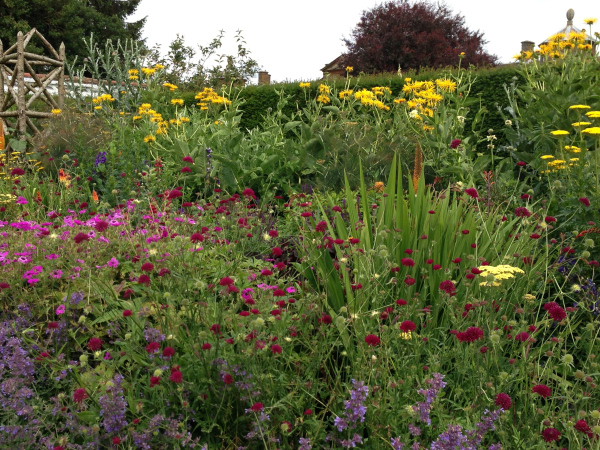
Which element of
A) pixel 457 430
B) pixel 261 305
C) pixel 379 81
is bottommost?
pixel 457 430

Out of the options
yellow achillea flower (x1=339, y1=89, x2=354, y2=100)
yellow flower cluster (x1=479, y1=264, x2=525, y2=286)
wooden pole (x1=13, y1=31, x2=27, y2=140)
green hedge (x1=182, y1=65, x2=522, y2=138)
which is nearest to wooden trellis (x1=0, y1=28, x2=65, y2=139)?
wooden pole (x1=13, y1=31, x2=27, y2=140)

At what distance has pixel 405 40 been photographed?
2331cm

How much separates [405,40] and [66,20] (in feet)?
61.8

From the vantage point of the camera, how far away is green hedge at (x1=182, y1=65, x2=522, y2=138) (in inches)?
387

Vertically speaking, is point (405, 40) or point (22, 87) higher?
point (405, 40)

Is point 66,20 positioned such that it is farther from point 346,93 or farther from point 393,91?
point 346,93

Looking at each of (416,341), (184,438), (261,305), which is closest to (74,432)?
(184,438)

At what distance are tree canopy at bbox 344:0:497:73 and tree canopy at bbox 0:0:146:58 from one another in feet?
49.3

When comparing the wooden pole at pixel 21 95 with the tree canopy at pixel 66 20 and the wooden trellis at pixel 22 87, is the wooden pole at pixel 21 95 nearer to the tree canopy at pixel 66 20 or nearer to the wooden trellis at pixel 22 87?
the wooden trellis at pixel 22 87

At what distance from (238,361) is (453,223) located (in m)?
1.69

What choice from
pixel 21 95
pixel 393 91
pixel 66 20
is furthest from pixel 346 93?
pixel 66 20

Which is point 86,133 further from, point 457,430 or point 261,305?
point 457,430

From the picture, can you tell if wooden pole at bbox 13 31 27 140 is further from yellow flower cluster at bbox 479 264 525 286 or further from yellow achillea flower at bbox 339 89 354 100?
yellow flower cluster at bbox 479 264 525 286

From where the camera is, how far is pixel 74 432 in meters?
1.96
